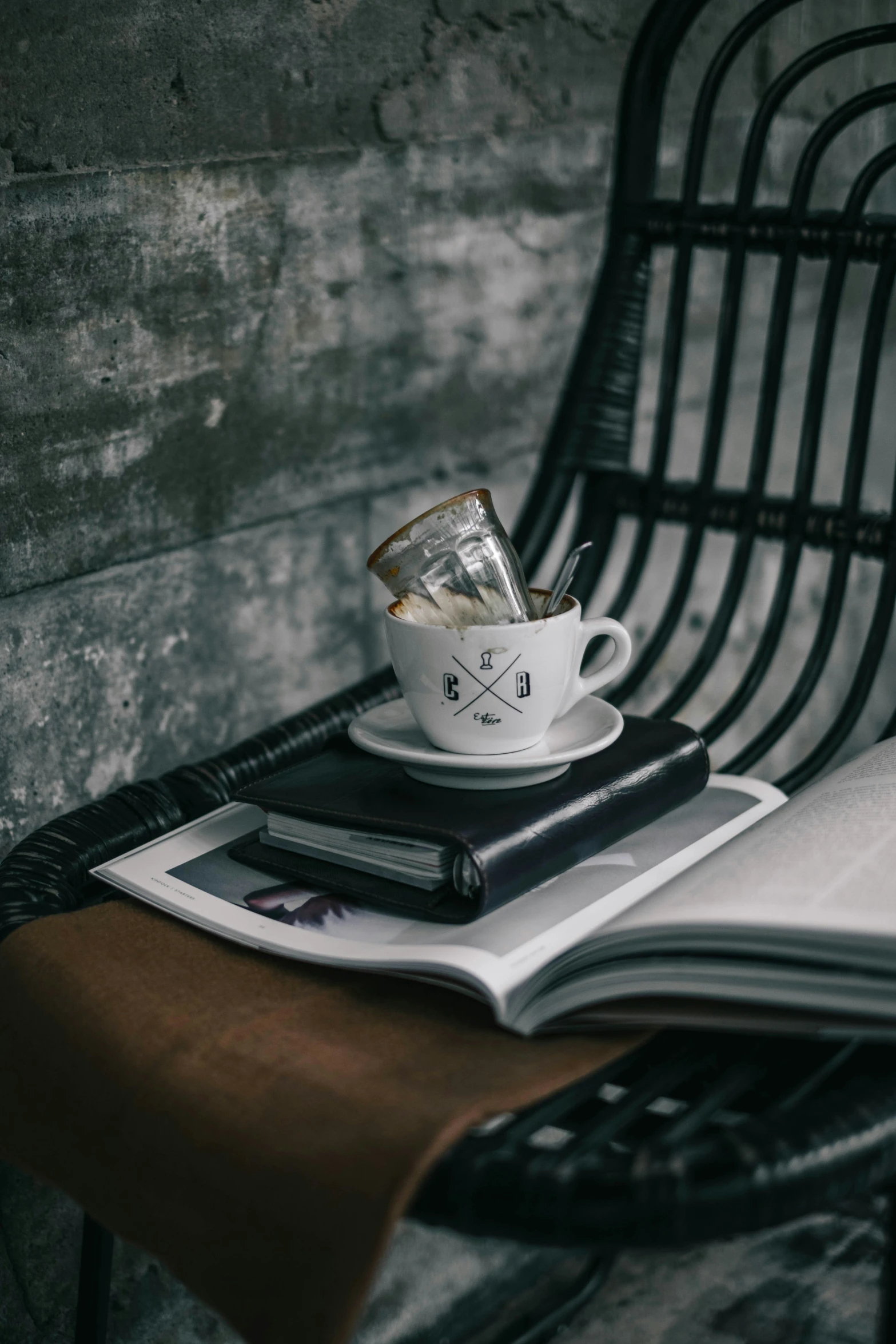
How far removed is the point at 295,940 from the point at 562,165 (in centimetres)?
98

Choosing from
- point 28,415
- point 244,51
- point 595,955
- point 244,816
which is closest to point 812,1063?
point 595,955

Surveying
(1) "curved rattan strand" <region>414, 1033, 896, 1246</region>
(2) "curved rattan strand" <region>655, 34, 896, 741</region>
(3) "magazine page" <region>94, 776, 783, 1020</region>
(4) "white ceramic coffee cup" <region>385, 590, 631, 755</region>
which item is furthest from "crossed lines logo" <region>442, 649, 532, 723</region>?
(2) "curved rattan strand" <region>655, 34, 896, 741</region>

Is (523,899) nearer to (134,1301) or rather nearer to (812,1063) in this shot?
(812,1063)

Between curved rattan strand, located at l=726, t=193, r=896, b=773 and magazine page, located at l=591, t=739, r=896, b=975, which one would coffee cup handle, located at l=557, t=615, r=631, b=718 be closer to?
magazine page, located at l=591, t=739, r=896, b=975

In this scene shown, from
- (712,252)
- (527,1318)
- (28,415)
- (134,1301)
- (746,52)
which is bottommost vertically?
(527,1318)

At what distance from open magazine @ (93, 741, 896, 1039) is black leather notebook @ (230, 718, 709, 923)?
1 cm

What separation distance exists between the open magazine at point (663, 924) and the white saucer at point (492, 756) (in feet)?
0.22

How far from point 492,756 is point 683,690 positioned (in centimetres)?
43

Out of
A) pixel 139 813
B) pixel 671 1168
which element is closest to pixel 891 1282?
pixel 671 1168

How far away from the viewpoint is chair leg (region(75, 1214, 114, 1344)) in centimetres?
85

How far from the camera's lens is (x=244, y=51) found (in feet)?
3.33

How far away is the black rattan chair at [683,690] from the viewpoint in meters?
0.52

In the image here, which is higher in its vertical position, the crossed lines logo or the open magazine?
the crossed lines logo

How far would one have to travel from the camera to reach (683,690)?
112cm
